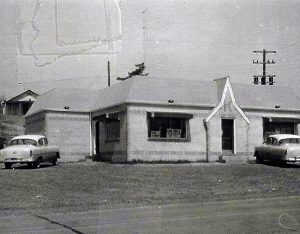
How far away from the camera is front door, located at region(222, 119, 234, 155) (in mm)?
28645

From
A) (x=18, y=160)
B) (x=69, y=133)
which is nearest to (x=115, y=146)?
(x=69, y=133)

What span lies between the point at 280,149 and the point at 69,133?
12.9 meters

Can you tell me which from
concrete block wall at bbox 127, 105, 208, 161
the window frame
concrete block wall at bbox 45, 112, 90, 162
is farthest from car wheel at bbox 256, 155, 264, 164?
concrete block wall at bbox 45, 112, 90, 162

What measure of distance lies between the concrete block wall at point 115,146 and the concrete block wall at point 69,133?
4.21ft

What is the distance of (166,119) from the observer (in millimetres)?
27516

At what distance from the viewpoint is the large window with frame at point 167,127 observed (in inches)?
1063

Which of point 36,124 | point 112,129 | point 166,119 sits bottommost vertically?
point 112,129

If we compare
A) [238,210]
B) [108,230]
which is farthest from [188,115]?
[108,230]

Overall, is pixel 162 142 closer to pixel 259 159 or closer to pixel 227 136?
pixel 227 136

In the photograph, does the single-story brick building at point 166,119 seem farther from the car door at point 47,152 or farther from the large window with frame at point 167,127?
the car door at point 47,152

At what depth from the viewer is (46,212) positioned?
11875mm

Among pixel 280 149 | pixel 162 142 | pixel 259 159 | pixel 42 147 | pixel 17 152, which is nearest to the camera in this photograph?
pixel 17 152

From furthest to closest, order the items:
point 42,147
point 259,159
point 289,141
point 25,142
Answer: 1. point 259,159
2. point 289,141
3. point 42,147
4. point 25,142

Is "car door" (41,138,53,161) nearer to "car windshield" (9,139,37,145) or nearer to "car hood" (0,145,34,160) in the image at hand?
"car windshield" (9,139,37,145)
